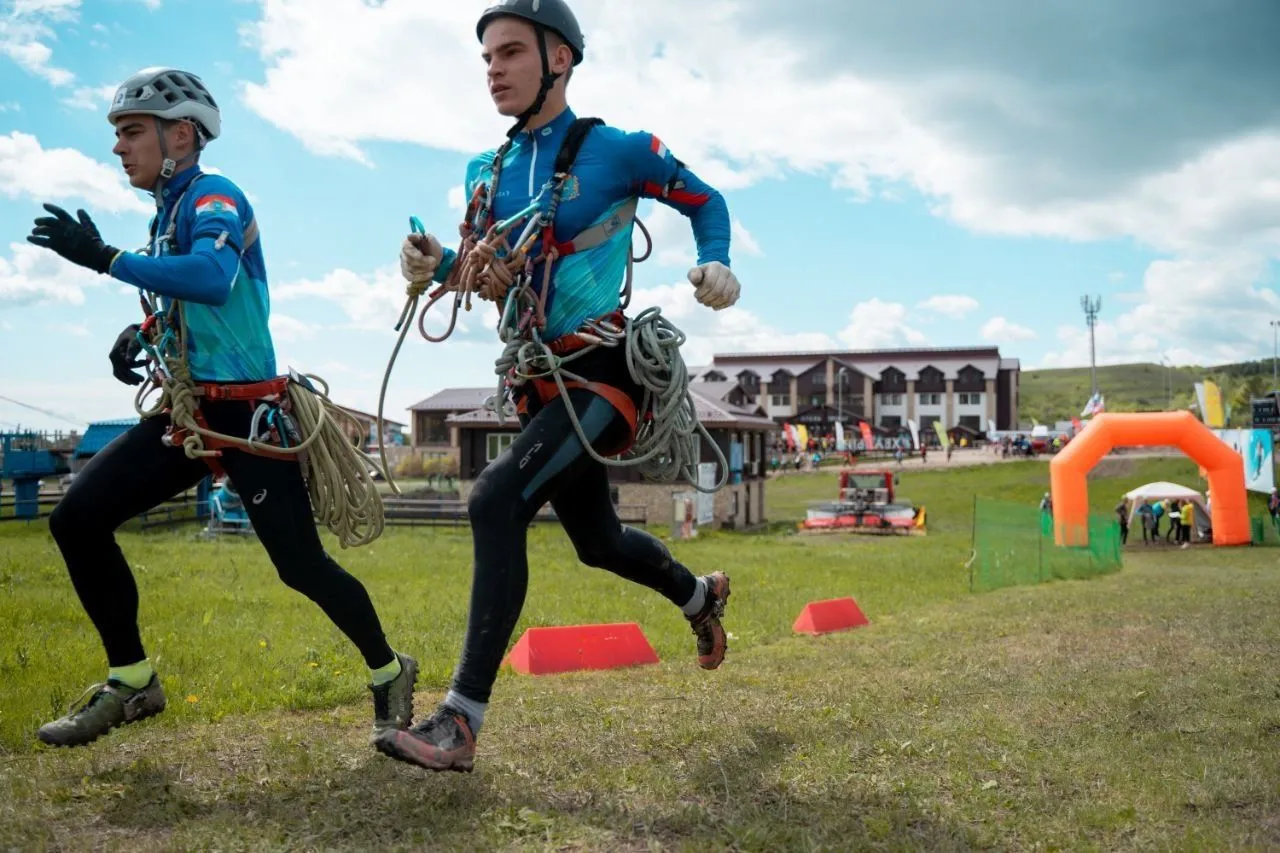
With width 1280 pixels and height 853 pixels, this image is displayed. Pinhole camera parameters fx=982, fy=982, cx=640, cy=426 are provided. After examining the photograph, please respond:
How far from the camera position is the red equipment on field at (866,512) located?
1396 inches

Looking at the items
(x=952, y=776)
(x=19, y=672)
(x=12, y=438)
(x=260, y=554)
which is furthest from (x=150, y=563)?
(x=12, y=438)

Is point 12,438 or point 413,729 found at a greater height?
point 12,438

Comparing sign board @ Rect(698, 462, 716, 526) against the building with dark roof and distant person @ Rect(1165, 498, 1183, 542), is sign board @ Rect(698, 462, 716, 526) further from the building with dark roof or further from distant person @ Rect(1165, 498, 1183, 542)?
the building with dark roof

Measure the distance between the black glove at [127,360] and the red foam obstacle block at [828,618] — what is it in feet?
20.0

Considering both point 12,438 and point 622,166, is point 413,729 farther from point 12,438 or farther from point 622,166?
point 12,438

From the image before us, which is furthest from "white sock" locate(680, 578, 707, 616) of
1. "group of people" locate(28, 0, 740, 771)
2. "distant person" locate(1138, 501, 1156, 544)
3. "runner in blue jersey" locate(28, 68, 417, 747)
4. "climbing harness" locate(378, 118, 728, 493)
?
"distant person" locate(1138, 501, 1156, 544)

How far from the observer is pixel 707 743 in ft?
14.0

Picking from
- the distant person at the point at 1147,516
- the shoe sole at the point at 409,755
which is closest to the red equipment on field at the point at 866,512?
the distant person at the point at 1147,516

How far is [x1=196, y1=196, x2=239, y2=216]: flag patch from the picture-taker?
4.02 metres

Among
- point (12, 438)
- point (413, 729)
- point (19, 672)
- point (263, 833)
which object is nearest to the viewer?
point (263, 833)

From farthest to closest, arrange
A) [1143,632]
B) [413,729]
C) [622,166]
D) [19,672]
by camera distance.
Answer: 1. [1143,632]
2. [19,672]
3. [622,166]
4. [413,729]

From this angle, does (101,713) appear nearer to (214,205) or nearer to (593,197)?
(214,205)

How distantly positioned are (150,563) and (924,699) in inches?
519

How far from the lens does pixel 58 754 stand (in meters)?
4.12
